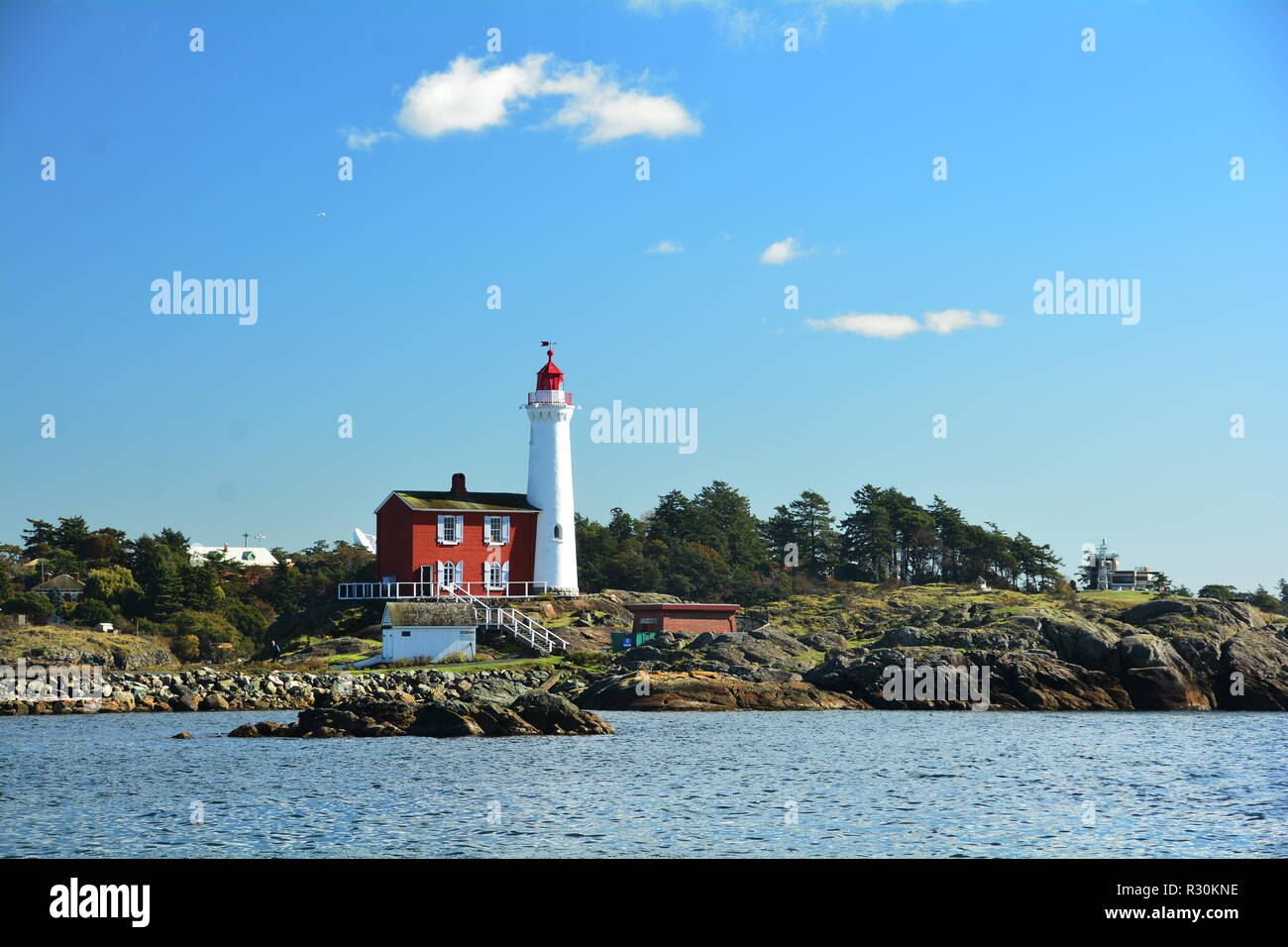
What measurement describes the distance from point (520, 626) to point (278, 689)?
480 inches

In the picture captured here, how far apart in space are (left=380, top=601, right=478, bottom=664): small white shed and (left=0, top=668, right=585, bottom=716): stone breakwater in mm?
2089

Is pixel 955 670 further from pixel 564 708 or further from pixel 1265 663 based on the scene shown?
pixel 564 708

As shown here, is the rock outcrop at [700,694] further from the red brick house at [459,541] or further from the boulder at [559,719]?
the red brick house at [459,541]

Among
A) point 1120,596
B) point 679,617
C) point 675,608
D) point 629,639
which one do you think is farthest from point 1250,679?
point 1120,596

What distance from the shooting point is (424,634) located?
Result: 185 ft

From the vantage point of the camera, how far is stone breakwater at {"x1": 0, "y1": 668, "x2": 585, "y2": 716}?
48094 millimetres

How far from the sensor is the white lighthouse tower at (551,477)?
215 ft

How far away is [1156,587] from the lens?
326 feet

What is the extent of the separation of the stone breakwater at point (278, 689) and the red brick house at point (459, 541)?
9686 millimetres

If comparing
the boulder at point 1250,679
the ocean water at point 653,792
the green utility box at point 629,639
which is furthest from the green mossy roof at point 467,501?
the boulder at point 1250,679
